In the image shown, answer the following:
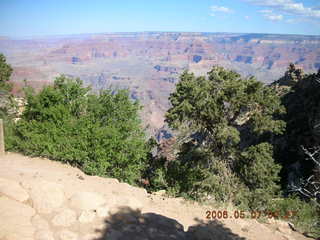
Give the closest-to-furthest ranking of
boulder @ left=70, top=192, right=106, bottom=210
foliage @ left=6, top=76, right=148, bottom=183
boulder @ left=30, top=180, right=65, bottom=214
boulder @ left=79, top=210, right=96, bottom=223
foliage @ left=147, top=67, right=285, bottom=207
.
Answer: boulder @ left=79, top=210, right=96, bottom=223 → boulder @ left=30, top=180, right=65, bottom=214 → boulder @ left=70, top=192, right=106, bottom=210 → foliage @ left=6, top=76, right=148, bottom=183 → foliage @ left=147, top=67, right=285, bottom=207

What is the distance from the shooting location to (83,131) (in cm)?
1435

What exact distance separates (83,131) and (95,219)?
7.61 metres

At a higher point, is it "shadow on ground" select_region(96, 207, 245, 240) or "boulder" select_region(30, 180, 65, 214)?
"boulder" select_region(30, 180, 65, 214)

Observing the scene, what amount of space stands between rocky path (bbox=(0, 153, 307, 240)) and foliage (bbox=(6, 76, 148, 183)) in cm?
385

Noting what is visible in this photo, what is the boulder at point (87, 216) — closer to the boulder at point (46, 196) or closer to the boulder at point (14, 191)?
the boulder at point (46, 196)

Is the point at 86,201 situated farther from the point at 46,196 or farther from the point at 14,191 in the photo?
the point at 14,191

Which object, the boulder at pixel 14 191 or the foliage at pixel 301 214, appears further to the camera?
the foliage at pixel 301 214

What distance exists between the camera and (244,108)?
15.9 metres

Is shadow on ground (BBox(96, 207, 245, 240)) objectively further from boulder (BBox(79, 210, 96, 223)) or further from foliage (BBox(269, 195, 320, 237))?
foliage (BBox(269, 195, 320, 237))

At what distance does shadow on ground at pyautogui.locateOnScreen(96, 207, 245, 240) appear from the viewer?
6.92 metres

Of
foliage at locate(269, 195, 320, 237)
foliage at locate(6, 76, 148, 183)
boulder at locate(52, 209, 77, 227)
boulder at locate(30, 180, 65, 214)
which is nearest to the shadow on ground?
boulder at locate(52, 209, 77, 227)

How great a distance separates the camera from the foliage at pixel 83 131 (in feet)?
46.0

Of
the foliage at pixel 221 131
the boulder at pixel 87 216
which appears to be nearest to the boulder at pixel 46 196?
the boulder at pixel 87 216

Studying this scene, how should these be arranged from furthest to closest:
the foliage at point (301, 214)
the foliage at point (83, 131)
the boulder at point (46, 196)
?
the foliage at point (83, 131), the foliage at point (301, 214), the boulder at point (46, 196)
